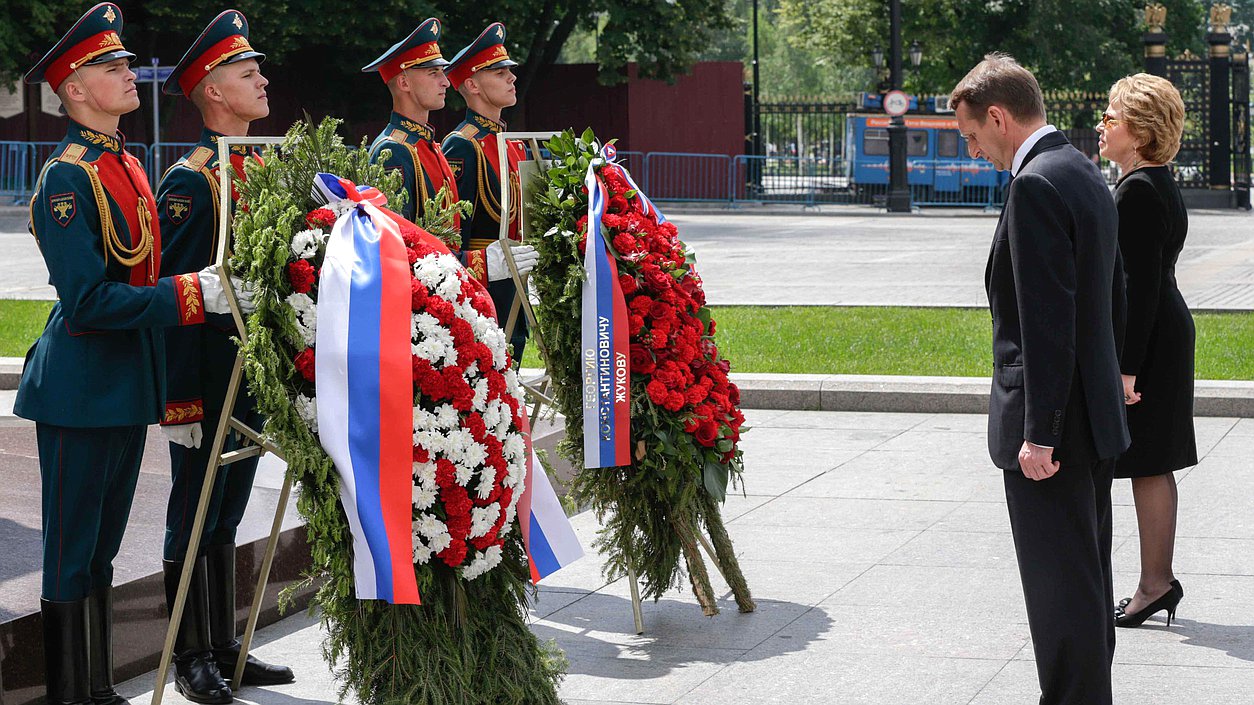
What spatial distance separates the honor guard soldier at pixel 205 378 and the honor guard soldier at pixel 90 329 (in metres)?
0.24

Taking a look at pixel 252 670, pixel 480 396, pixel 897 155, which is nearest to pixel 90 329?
pixel 480 396

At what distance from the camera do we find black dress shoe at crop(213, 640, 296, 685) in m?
4.82

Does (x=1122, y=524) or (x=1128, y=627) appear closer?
(x=1128, y=627)

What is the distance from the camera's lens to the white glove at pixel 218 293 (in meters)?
4.12

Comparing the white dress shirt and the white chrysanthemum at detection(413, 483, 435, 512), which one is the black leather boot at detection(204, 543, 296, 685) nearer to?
the white chrysanthemum at detection(413, 483, 435, 512)

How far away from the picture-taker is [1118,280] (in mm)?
4207

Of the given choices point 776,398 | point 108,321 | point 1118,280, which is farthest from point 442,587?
point 776,398

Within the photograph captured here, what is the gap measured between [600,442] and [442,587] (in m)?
1.26

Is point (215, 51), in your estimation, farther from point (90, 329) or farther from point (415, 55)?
point (415, 55)

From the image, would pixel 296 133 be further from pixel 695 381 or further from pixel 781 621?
pixel 781 621

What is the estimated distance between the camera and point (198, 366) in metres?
4.60

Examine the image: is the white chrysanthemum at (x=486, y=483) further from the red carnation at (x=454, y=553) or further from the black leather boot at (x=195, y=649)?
the black leather boot at (x=195, y=649)

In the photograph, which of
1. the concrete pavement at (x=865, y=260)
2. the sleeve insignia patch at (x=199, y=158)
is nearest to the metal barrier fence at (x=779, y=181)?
the concrete pavement at (x=865, y=260)

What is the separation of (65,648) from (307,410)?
0.97m
